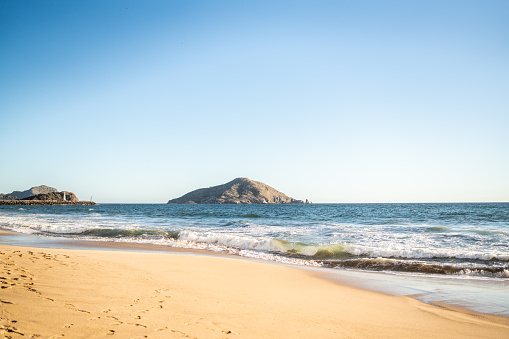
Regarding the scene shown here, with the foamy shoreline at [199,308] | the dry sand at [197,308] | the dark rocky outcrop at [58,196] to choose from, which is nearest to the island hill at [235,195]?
the dark rocky outcrop at [58,196]

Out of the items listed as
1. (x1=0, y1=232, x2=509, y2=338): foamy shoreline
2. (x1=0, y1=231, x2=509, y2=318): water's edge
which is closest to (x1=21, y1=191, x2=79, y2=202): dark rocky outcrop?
(x1=0, y1=232, x2=509, y2=338): foamy shoreline

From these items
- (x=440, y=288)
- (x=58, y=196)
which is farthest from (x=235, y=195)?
(x=440, y=288)

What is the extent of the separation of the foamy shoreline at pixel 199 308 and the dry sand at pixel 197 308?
0.01 m

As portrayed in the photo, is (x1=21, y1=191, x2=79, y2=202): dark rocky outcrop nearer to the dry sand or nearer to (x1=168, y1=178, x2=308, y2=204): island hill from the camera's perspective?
(x1=168, y1=178, x2=308, y2=204): island hill

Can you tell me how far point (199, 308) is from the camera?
4.75 meters

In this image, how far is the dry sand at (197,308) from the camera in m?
3.72

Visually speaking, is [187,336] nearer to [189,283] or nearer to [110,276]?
[189,283]

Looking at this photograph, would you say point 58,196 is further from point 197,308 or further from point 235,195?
point 197,308

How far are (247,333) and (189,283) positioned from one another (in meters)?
3.06

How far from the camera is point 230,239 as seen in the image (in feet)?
53.1

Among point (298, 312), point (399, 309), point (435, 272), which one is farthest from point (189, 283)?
point (435, 272)

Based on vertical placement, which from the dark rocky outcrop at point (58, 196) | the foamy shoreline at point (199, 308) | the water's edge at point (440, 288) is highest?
the foamy shoreline at point (199, 308)

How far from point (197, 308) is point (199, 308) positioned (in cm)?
3

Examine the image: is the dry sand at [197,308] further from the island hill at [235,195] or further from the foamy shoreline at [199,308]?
the island hill at [235,195]
